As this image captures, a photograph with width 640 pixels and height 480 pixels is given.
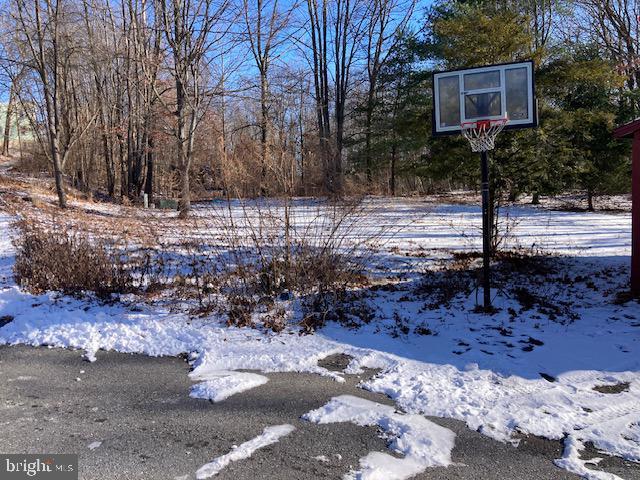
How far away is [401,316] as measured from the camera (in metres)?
6.00

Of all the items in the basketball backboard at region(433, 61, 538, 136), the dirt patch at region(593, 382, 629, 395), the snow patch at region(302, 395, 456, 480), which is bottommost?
the dirt patch at region(593, 382, 629, 395)

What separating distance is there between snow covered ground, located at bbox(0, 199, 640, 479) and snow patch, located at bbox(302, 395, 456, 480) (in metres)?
0.02

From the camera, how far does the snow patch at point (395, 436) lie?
290 centimetres

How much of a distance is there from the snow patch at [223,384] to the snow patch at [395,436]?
0.75 meters

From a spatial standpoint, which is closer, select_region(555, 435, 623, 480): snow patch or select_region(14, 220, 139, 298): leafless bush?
select_region(555, 435, 623, 480): snow patch

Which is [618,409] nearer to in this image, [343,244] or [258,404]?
[258,404]

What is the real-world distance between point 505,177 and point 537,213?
10.0 meters

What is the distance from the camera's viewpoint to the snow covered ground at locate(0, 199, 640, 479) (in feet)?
11.4

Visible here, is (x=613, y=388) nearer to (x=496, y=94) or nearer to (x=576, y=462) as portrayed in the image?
(x=576, y=462)

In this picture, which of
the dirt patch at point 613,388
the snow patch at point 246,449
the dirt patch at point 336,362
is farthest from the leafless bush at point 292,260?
the dirt patch at point 613,388

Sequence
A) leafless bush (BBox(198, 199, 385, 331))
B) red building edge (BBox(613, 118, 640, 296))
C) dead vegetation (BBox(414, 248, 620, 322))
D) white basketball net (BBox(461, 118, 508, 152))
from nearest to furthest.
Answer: white basketball net (BBox(461, 118, 508, 152)), leafless bush (BBox(198, 199, 385, 331)), dead vegetation (BBox(414, 248, 620, 322)), red building edge (BBox(613, 118, 640, 296))

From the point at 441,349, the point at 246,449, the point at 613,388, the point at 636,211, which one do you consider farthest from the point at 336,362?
the point at 636,211

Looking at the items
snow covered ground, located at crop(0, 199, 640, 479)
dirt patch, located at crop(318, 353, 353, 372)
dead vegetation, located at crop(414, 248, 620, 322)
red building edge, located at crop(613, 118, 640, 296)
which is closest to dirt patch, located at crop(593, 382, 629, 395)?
snow covered ground, located at crop(0, 199, 640, 479)

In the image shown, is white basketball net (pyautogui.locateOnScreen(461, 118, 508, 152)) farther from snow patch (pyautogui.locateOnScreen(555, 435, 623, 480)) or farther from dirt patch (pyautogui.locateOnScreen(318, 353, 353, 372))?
snow patch (pyautogui.locateOnScreen(555, 435, 623, 480))
